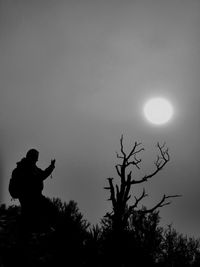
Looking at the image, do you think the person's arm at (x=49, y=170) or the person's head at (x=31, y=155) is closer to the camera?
the person's head at (x=31, y=155)

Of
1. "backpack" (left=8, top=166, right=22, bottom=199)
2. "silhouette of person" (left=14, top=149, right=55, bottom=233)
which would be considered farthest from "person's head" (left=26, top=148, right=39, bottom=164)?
"backpack" (left=8, top=166, right=22, bottom=199)

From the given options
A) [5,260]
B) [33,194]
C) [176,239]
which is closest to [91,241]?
[33,194]

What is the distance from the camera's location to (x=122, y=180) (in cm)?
1529

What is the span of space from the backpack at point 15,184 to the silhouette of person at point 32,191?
7 centimetres

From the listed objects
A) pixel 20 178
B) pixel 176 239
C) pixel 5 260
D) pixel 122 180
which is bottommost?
pixel 5 260

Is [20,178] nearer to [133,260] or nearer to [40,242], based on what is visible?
[40,242]

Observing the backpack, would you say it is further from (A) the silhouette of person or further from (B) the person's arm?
(B) the person's arm

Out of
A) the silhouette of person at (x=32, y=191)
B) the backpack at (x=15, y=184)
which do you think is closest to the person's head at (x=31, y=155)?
the silhouette of person at (x=32, y=191)

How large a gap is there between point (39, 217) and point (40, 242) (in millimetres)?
1097

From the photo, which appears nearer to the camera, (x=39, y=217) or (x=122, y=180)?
(x=39, y=217)

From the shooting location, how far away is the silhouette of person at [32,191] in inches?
440

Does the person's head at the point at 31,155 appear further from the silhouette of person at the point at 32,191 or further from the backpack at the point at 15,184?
the backpack at the point at 15,184

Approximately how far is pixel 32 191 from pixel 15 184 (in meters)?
0.60

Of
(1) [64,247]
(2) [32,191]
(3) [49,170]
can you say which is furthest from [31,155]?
(1) [64,247]
